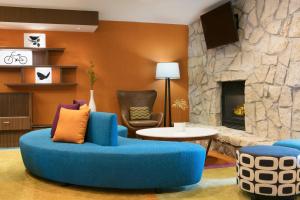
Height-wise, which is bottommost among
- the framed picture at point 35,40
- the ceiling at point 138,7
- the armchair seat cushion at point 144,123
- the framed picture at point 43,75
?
the armchair seat cushion at point 144,123

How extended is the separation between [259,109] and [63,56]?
3785 millimetres

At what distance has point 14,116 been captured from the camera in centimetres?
602

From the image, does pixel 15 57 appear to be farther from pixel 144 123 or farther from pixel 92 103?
pixel 144 123

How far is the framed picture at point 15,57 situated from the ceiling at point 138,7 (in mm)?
918

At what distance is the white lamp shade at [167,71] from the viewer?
6.38 m

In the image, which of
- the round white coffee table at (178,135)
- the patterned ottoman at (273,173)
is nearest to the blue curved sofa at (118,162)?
the patterned ottoman at (273,173)

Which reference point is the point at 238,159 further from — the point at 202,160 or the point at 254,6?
the point at 254,6

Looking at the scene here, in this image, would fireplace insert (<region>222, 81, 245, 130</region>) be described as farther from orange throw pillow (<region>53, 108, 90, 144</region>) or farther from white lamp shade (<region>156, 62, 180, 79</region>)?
orange throw pillow (<region>53, 108, 90, 144</region>)

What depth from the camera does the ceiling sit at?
17.9 ft

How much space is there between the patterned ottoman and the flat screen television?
2780 mm

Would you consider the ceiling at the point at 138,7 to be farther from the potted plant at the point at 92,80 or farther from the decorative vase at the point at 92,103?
the decorative vase at the point at 92,103

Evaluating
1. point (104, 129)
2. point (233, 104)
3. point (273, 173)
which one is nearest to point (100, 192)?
point (104, 129)

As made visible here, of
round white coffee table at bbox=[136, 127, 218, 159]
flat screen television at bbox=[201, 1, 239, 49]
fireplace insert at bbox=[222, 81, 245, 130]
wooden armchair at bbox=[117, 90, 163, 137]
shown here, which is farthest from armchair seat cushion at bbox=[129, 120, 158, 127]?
flat screen television at bbox=[201, 1, 239, 49]

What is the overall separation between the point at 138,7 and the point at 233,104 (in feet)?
7.85
